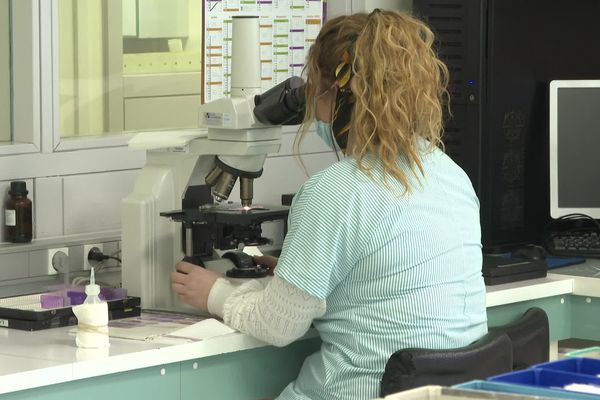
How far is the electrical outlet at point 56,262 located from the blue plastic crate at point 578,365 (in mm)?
1619

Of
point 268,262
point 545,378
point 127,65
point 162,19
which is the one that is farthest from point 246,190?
point 545,378

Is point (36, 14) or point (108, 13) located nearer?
point (36, 14)

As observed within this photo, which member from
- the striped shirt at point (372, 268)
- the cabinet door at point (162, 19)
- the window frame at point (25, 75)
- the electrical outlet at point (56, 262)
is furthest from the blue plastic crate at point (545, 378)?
the cabinet door at point (162, 19)

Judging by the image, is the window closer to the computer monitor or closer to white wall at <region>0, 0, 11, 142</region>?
white wall at <region>0, 0, 11, 142</region>

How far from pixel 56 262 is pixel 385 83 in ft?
3.79

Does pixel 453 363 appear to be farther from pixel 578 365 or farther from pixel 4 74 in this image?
pixel 4 74

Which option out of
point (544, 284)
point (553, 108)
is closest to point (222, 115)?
point (544, 284)

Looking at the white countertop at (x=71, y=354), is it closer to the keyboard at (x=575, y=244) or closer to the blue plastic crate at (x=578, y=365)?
→ the blue plastic crate at (x=578, y=365)

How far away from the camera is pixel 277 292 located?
8.57 ft

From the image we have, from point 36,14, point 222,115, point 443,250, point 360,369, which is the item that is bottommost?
point 360,369

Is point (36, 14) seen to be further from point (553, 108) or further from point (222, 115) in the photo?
point (553, 108)

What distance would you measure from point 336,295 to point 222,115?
0.55m

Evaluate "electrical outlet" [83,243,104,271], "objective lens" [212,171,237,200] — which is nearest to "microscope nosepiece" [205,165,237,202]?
"objective lens" [212,171,237,200]

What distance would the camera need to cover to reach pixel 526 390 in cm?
183
